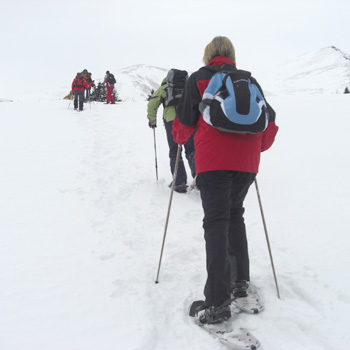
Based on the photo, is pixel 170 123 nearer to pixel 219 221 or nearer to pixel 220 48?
pixel 220 48

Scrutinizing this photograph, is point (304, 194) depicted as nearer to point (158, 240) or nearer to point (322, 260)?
point (322, 260)

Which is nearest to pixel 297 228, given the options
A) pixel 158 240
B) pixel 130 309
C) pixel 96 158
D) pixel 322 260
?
pixel 322 260

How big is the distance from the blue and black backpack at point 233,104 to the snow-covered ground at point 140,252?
1.53 meters

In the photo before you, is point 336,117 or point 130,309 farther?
point 336,117

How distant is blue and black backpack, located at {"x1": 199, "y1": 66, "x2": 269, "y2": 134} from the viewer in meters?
2.25

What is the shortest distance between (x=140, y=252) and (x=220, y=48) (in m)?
2.30

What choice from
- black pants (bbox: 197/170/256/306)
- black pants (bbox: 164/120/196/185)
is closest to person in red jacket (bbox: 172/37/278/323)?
black pants (bbox: 197/170/256/306)

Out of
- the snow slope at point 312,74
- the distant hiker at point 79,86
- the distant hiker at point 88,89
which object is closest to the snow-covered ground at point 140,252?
the distant hiker at point 79,86

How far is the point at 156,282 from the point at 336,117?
896cm

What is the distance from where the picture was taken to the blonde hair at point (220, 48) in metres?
2.56

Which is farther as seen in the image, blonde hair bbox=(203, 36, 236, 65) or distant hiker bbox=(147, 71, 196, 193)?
distant hiker bbox=(147, 71, 196, 193)

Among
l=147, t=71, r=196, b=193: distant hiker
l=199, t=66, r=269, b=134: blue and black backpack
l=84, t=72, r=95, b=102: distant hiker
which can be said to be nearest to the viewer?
l=199, t=66, r=269, b=134: blue and black backpack

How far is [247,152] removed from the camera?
2.44 metres

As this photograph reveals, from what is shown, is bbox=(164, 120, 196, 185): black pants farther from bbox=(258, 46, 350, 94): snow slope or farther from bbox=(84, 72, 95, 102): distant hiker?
bbox=(258, 46, 350, 94): snow slope
